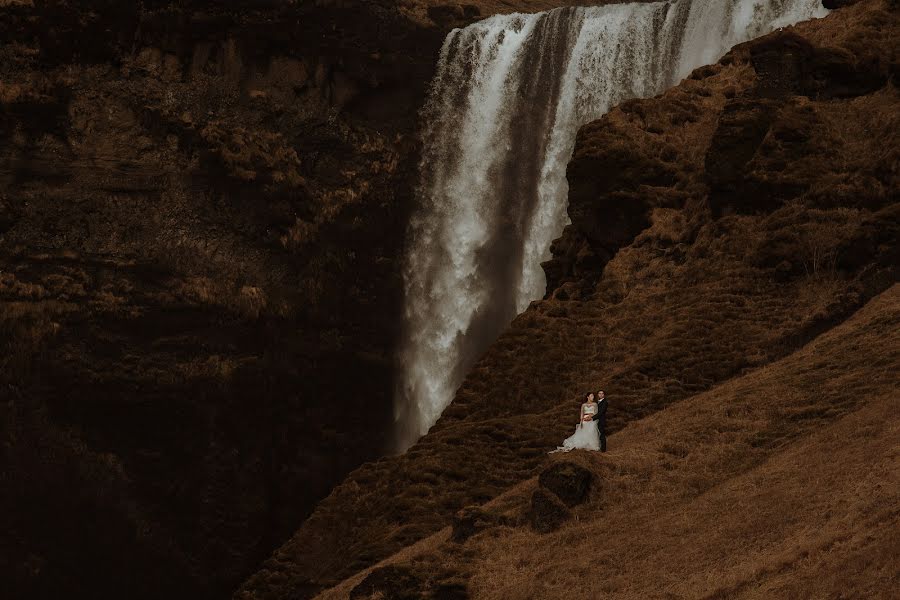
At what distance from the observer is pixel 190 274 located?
46.7 m

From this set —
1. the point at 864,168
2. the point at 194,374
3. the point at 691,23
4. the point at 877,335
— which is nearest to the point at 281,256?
the point at 194,374

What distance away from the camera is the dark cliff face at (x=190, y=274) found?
45219 mm

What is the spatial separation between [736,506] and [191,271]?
32.5m

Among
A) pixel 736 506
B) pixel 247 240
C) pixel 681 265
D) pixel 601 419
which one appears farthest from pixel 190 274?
pixel 736 506

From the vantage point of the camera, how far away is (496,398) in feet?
96.8

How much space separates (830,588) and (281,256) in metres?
36.6

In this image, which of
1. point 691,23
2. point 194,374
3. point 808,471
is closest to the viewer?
point 808,471

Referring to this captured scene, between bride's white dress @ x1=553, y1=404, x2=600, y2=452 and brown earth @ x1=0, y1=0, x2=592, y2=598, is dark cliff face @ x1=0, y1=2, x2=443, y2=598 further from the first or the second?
bride's white dress @ x1=553, y1=404, x2=600, y2=452

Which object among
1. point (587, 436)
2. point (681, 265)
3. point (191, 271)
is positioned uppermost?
point (191, 271)

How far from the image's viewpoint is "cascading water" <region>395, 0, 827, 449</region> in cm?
4356

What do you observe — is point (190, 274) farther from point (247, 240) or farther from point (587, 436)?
point (587, 436)

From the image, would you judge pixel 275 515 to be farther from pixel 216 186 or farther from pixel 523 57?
pixel 523 57

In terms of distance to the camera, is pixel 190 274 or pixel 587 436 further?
pixel 190 274

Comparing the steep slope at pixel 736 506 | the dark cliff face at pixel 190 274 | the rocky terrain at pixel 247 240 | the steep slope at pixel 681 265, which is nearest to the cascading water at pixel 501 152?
the rocky terrain at pixel 247 240
